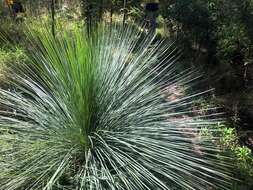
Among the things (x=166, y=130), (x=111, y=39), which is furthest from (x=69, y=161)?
(x=111, y=39)

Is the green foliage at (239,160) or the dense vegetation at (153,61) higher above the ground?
the dense vegetation at (153,61)

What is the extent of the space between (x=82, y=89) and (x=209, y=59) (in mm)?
5182

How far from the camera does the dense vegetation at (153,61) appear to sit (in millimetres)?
2709

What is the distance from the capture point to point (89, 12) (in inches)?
270

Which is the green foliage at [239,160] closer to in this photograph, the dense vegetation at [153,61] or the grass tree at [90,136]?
the dense vegetation at [153,61]

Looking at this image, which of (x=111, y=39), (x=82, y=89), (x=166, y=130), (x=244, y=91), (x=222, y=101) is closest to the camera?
(x=82, y=89)

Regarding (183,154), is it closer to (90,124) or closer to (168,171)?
(168,171)

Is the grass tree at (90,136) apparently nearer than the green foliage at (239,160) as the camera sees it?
Yes

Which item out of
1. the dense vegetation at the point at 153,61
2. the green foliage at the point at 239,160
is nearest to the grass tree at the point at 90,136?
the dense vegetation at the point at 153,61

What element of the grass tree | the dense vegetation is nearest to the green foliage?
the dense vegetation

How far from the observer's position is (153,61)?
130 inches

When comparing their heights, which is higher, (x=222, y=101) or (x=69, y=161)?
(x=222, y=101)

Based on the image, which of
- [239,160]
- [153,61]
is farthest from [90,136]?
[239,160]

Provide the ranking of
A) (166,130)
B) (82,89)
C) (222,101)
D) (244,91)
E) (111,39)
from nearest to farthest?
(82,89)
(166,130)
(111,39)
(222,101)
(244,91)
